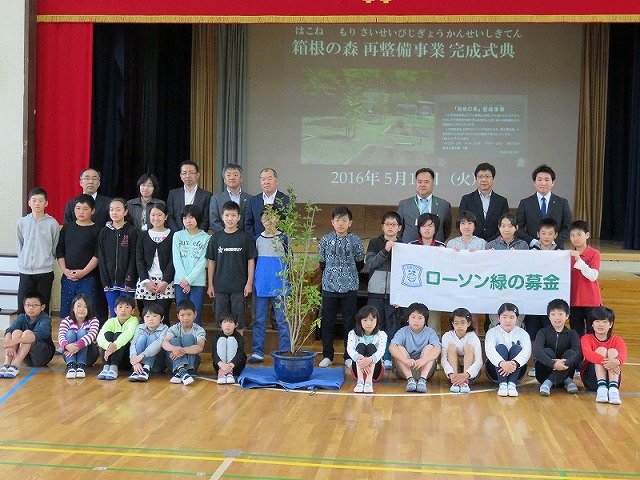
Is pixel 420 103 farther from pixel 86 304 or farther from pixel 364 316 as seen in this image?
pixel 86 304

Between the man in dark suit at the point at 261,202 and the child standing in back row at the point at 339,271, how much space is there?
1.64ft

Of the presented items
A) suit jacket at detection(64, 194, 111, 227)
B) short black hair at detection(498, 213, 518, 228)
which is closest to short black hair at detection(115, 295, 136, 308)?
suit jacket at detection(64, 194, 111, 227)

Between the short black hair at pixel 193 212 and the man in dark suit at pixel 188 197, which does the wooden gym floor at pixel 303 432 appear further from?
the man in dark suit at pixel 188 197

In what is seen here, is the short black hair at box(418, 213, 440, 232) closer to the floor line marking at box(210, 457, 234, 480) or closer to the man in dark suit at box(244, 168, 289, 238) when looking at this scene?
the man in dark suit at box(244, 168, 289, 238)

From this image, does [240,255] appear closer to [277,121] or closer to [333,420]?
[333,420]

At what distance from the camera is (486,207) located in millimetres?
6691

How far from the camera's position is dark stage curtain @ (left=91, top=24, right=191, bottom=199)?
351 inches

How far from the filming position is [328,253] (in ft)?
20.9

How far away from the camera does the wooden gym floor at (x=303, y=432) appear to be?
412 cm

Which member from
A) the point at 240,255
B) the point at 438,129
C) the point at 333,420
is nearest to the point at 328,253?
the point at 240,255

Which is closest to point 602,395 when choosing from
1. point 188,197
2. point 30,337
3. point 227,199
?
point 227,199

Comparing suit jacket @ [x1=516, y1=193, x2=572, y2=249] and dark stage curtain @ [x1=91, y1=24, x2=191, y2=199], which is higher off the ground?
dark stage curtain @ [x1=91, y1=24, x2=191, y2=199]

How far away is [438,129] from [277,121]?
1.99 meters

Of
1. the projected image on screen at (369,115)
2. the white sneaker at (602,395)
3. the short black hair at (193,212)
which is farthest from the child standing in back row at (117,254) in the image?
the projected image on screen at (369,115)
